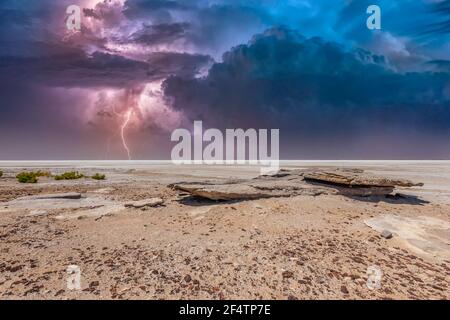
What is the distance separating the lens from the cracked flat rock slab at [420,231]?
20.1ft

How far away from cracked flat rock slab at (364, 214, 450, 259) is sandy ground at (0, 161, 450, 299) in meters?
0.06

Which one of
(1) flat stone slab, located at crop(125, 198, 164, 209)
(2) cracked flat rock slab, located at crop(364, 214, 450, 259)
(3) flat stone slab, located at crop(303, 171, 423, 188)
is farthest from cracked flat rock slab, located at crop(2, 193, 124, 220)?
(3) flat stone slab, located at crop(303, 171, 423, 188)

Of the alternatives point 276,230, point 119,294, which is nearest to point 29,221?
point 119,294

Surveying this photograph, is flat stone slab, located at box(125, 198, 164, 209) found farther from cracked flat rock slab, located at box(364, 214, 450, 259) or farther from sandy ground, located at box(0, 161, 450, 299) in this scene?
cracked flat rock slab, located at box(364, 214, 450, 259)

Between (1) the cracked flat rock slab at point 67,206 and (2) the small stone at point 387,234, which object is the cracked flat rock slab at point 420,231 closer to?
(2) the small stone at point 387,234

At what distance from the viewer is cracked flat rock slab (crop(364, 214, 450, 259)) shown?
613 centimetres

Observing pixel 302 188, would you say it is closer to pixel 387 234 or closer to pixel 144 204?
pixel 387 234

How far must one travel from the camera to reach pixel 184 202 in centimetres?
1120

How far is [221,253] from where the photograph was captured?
5.73 m

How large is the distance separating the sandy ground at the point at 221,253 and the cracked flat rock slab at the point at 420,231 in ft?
0.21

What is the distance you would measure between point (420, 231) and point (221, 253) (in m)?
6.24
